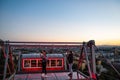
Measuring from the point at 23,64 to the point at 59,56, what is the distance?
4.66 meters

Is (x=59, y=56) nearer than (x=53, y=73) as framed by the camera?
No

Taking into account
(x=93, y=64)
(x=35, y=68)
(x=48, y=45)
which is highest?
(x=48, y=45)

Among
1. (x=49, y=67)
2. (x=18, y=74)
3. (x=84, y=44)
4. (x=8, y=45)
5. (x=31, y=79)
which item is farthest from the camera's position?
(x=49, y=67)

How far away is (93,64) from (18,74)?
25.9 ft

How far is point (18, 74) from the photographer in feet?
63.3

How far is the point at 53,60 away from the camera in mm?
29469

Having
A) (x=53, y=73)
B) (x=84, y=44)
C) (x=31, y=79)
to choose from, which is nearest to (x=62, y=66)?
(x=53, y=73)

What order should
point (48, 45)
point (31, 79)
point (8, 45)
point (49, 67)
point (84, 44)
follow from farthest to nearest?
1. point (49, 67)
2. point (31, 79)
3. point (48, 45)
4. point (84, 44)
5. point (8, 45)

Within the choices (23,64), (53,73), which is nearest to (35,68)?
(23,64)

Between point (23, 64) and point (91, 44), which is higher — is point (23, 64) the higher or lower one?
the lower one

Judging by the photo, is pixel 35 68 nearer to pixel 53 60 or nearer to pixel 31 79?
pixel 53 60

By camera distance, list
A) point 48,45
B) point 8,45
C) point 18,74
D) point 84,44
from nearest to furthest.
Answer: point 8,45
point 84,44
point 48,45
point 18,74

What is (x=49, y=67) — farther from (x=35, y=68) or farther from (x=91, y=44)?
(x=91, y=44)

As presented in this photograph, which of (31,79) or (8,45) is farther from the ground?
(8,45)
